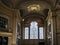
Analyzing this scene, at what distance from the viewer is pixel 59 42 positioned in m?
16.3

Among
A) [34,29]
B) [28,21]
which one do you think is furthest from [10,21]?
[34,29]

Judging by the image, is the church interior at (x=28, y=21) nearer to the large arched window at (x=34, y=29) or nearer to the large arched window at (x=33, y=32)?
the large arched window at (x=33, y=32)

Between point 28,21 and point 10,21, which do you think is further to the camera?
point 28,21

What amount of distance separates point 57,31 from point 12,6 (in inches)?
242

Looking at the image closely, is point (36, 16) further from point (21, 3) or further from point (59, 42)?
point (59, 42)

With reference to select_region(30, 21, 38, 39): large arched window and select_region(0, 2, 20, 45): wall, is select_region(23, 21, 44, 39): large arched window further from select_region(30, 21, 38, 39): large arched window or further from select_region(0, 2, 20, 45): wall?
select_region(0, 2, 20, 45): wall

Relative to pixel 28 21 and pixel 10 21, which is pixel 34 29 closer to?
pixel 28 21

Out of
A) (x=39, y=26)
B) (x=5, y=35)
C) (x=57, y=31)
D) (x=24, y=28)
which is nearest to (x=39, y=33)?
(x=39, y=26)

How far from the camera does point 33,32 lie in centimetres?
2641

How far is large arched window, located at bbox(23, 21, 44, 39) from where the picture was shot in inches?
A: 1017

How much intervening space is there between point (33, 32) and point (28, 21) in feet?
7.56

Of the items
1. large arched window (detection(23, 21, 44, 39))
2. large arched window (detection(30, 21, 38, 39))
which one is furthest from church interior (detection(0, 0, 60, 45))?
large arched window (detection(30, 21, 38, 39))

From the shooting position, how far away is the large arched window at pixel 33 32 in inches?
1017

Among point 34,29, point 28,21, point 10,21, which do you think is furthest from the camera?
point 34,29
